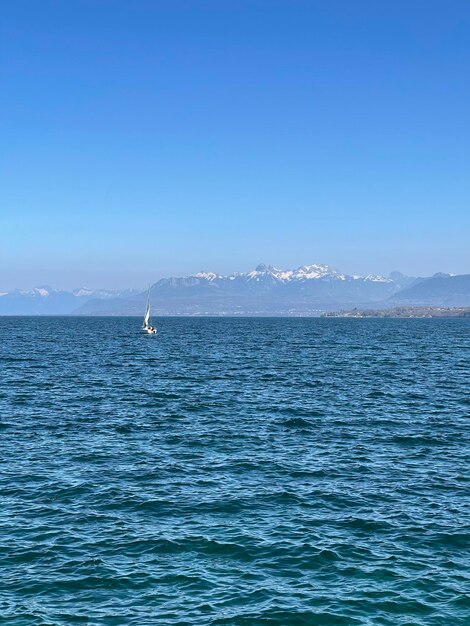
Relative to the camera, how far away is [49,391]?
7256cm

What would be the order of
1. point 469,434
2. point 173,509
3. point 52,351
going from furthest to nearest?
point 52,351 → point 469,434 → point 173,509

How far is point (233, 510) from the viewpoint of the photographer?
31797 millimetres

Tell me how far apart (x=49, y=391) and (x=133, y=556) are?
49.7 metres

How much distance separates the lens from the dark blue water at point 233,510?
22500 mm

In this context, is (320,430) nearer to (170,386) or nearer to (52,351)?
(170,386)

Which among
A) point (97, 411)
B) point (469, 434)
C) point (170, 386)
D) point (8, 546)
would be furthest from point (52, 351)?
point (8, 546)

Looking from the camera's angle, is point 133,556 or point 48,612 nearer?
point 48,612

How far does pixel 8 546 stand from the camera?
26969mm

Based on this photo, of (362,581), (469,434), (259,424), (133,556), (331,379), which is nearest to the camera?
(362,581)

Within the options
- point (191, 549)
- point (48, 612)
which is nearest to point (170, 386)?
point (191, 549)

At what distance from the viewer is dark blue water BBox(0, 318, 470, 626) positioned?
22500 mm

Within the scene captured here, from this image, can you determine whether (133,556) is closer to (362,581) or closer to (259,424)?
(362,581)

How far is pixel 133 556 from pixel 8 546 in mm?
5662

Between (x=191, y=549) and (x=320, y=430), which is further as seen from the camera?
(x=320, y=430)
